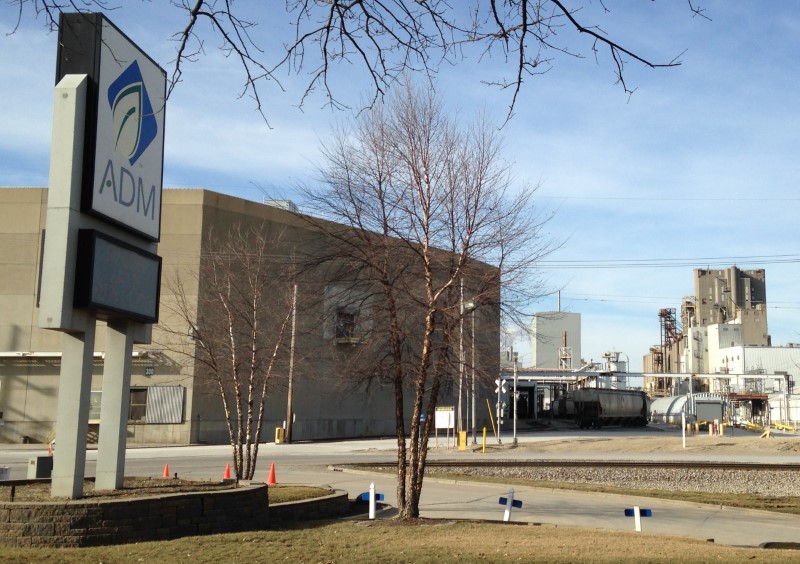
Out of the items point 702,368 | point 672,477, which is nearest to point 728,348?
point 702,368

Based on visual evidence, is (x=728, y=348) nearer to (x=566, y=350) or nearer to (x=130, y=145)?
(x=566, y=350)

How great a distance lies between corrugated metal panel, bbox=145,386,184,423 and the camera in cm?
4594

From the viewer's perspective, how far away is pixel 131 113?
1385 centimetres

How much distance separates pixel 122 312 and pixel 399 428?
17.3ft

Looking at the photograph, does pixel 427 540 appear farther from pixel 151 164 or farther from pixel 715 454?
pixel 715 454

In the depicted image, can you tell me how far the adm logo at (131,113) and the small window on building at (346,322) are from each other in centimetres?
457

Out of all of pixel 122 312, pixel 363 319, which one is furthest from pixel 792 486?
pixel 122 312

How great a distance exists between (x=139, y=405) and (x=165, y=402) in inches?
58.4

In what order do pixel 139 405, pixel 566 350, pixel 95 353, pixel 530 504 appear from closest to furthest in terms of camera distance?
pixel 530 504 < pixel 95 353 < pixel 139 405 < pixel 566 350

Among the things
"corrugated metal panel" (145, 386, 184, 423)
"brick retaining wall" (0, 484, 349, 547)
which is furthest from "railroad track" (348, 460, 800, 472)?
"corrugated metal panel" (145, 386, 184, 423)

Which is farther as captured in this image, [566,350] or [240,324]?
[566,350]

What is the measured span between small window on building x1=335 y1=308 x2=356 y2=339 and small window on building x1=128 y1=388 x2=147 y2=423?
1253 inches

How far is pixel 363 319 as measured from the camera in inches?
612

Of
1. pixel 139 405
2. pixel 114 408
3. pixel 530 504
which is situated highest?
pixel 114 408
